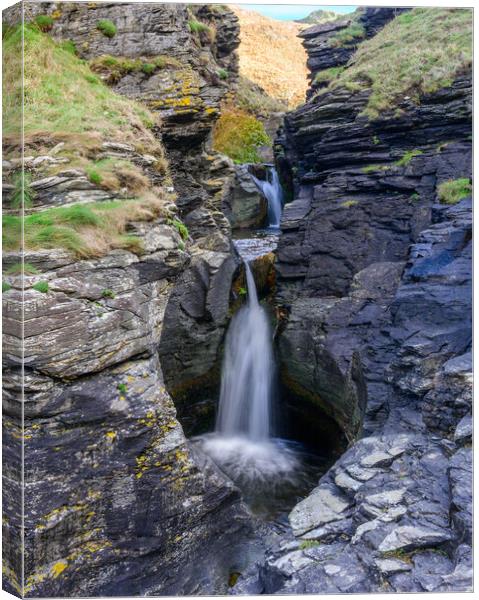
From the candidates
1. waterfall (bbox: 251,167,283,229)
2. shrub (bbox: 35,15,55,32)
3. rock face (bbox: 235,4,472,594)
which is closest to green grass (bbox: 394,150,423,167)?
rock face (bbox: 235,4,472,594)

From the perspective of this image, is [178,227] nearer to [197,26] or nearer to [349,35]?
[197,26]

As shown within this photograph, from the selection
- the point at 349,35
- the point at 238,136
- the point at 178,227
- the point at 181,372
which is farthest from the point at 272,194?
the point at 178,227

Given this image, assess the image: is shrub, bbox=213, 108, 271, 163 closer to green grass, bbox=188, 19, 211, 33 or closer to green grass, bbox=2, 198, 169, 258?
green grass, bbox=188, 19, 211, 33

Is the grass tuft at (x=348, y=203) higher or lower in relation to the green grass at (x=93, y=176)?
higher

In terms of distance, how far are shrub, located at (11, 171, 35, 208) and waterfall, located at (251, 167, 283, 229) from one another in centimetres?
1280

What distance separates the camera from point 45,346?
574 centimetres

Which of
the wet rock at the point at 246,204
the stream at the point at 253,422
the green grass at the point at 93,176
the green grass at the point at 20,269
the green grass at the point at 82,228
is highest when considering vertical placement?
the wet rock at the point at 246,204

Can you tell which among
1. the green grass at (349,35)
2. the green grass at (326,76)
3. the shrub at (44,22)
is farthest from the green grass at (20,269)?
the green grass at (349,35)

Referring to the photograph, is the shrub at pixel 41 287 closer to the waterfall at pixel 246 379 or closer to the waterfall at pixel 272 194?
the waterfall at pixel 246 379

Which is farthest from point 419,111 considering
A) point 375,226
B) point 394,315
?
point 394,315

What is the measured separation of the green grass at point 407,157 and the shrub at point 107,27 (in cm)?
630

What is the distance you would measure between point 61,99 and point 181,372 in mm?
6244

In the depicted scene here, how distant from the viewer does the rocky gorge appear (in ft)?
18.4

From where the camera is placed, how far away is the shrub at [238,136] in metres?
21.5
